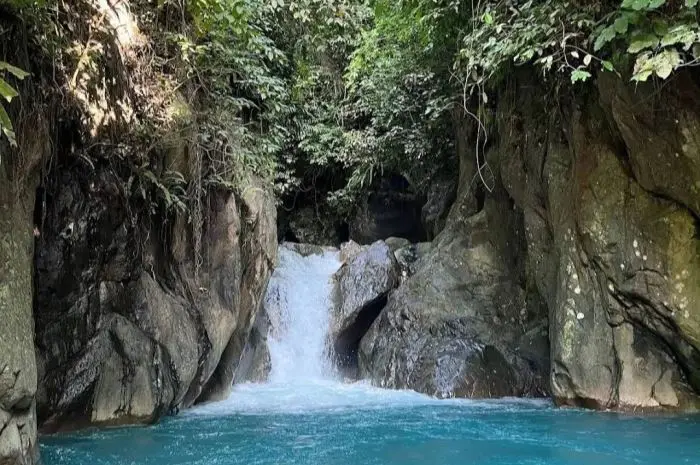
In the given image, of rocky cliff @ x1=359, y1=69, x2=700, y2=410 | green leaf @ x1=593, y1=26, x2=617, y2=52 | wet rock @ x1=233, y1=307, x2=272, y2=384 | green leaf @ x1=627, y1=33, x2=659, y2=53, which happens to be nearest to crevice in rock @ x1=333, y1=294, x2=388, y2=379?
rocky cliff @ x1=359, y1=69, x2=700, y2=410

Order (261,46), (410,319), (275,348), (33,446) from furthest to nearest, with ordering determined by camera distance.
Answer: (275,348) < (410,319) < (261,46) < (33,446)

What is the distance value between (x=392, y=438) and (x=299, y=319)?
628cm

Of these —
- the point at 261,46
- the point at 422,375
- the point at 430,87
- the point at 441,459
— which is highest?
the point at 430,87

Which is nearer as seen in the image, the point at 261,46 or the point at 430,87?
the point at 261,46

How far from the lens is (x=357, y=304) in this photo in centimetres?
1223

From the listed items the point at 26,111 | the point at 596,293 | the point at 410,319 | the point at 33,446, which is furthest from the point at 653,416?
the point at 26,111

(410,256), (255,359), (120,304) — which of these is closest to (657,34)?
(120,304)

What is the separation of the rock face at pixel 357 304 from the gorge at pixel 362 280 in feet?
0.20

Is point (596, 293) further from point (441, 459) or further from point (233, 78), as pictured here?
point (233, 78)

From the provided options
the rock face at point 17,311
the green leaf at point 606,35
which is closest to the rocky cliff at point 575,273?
the green leaf at point 606,35

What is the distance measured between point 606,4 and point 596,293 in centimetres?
372

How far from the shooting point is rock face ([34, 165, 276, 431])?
735 cm

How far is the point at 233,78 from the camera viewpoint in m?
10.3

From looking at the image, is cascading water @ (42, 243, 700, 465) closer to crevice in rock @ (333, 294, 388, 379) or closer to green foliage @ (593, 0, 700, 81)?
crevice in rock @ (333, 294, 388, 379)
